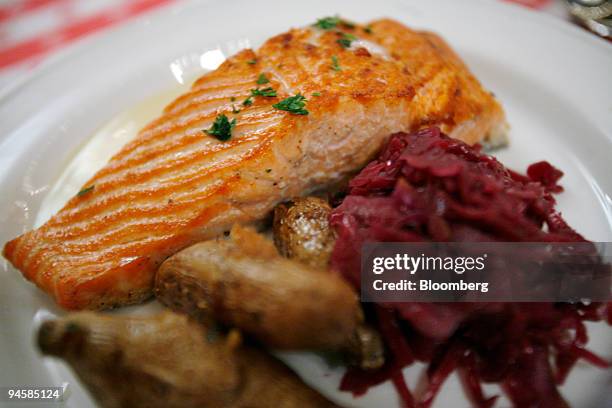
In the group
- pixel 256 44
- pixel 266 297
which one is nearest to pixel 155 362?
pixel 266 297

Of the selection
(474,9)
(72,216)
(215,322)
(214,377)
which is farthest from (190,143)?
(474,9)

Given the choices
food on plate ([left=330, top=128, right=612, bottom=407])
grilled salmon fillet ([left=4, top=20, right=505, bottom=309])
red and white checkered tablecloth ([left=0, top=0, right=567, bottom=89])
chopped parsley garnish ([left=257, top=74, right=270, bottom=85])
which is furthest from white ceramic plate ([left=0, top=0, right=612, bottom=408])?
chopped parsley garnish ([left=257, top=74, right=270, bottom=85])

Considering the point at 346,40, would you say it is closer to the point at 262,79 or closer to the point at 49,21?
the point at 262,79

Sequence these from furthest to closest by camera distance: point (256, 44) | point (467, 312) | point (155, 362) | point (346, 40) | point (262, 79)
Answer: point (256, 44), point (346, 40), point (262, 79), point (467, 312), point (155, 362)

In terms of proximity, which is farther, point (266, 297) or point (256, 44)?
point (256, 44)

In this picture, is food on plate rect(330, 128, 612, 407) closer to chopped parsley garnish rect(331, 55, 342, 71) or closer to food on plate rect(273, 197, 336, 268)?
food on plate rect(273, 197, 336, 268)
